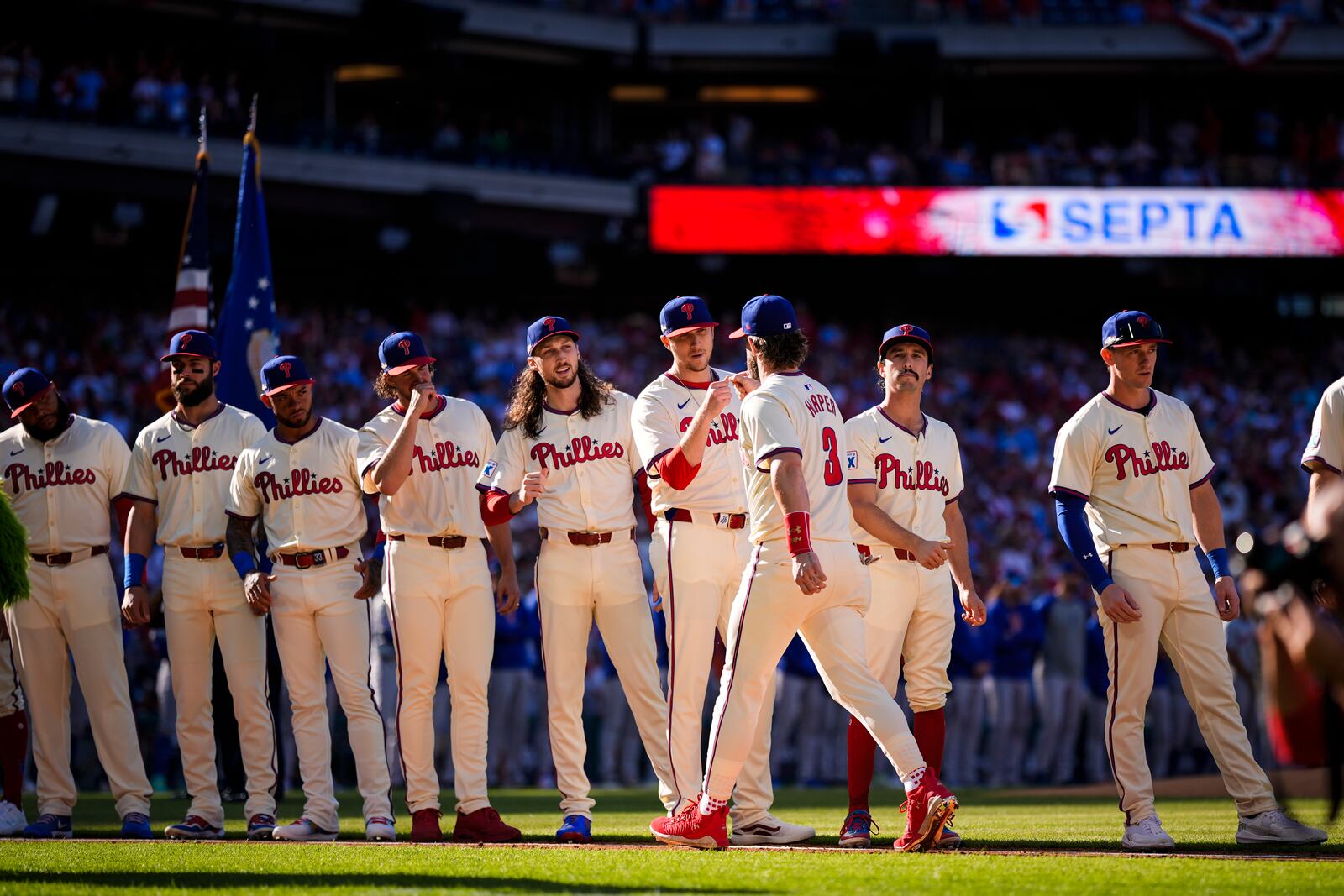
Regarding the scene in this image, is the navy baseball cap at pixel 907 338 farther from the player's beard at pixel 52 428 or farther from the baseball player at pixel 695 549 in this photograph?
the player's beard at pixel 52 428

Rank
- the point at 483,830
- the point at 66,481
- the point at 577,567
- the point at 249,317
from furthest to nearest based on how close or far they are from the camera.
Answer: the point at 249,317, the point at 66,481, the point at 577,567, the point at 483,830

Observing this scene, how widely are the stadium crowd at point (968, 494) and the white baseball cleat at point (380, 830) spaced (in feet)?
9.38

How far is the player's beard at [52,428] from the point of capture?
8.66 m

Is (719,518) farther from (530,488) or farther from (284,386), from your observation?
(284,386)

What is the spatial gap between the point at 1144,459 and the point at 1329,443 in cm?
83

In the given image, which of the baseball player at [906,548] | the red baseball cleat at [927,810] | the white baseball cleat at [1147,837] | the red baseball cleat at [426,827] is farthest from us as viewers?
the red baseball cleat at [426,827]

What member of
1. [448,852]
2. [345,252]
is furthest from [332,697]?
[345,252]

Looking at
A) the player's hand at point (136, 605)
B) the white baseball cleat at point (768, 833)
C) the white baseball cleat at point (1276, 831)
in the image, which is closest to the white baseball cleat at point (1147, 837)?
the white baseball cleat at point (1276, 831)

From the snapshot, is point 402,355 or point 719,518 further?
point 402,355

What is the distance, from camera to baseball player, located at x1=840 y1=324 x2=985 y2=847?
7.62m

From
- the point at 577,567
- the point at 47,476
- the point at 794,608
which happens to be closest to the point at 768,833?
the point at 794,608

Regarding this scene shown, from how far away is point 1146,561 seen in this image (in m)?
7.42

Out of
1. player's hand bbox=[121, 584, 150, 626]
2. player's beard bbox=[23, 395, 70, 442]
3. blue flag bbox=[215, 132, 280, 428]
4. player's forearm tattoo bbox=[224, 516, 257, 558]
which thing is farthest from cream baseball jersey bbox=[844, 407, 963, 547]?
blue flag bbox=[215, 132, 280, 428]

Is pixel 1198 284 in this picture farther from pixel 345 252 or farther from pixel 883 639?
pixel 883 639
